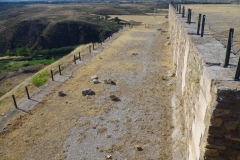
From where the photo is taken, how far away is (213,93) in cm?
334

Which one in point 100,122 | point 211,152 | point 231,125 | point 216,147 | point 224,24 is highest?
point 224,24

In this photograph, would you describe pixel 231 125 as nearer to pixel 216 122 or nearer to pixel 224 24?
pixel 216 122

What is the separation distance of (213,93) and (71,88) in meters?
7.60

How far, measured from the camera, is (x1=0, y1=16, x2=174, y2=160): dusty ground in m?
6.31

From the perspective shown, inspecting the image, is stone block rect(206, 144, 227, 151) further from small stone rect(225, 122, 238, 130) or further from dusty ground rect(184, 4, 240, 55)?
dusty ground rect(184, 4, 240, 55)

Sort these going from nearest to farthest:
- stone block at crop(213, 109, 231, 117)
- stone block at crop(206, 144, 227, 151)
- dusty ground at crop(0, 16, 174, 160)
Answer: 1. stone block at crop(213, 109, 231, 117)
2. stone block at crop(206, 144, 227, 151)
3. dusty ground at crop(0, 16, 174, 160)

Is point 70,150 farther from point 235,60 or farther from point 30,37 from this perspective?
point 30,37

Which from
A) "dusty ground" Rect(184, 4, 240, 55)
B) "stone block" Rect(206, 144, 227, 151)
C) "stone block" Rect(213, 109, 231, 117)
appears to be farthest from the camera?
"dusty ground" Rect(184, 4, 240, 55)

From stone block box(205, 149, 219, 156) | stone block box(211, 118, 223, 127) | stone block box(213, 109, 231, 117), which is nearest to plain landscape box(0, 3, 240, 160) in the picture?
stone block box(205, 149, 219, 156)

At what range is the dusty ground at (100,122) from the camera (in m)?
6.31

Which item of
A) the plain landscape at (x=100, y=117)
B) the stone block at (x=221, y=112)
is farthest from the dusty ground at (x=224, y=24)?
the stone block at (x=221, y=112)

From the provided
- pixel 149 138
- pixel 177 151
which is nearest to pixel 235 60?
pixel 177 151

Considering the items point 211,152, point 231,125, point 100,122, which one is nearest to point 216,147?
point 211,152

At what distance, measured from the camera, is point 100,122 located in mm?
7508
